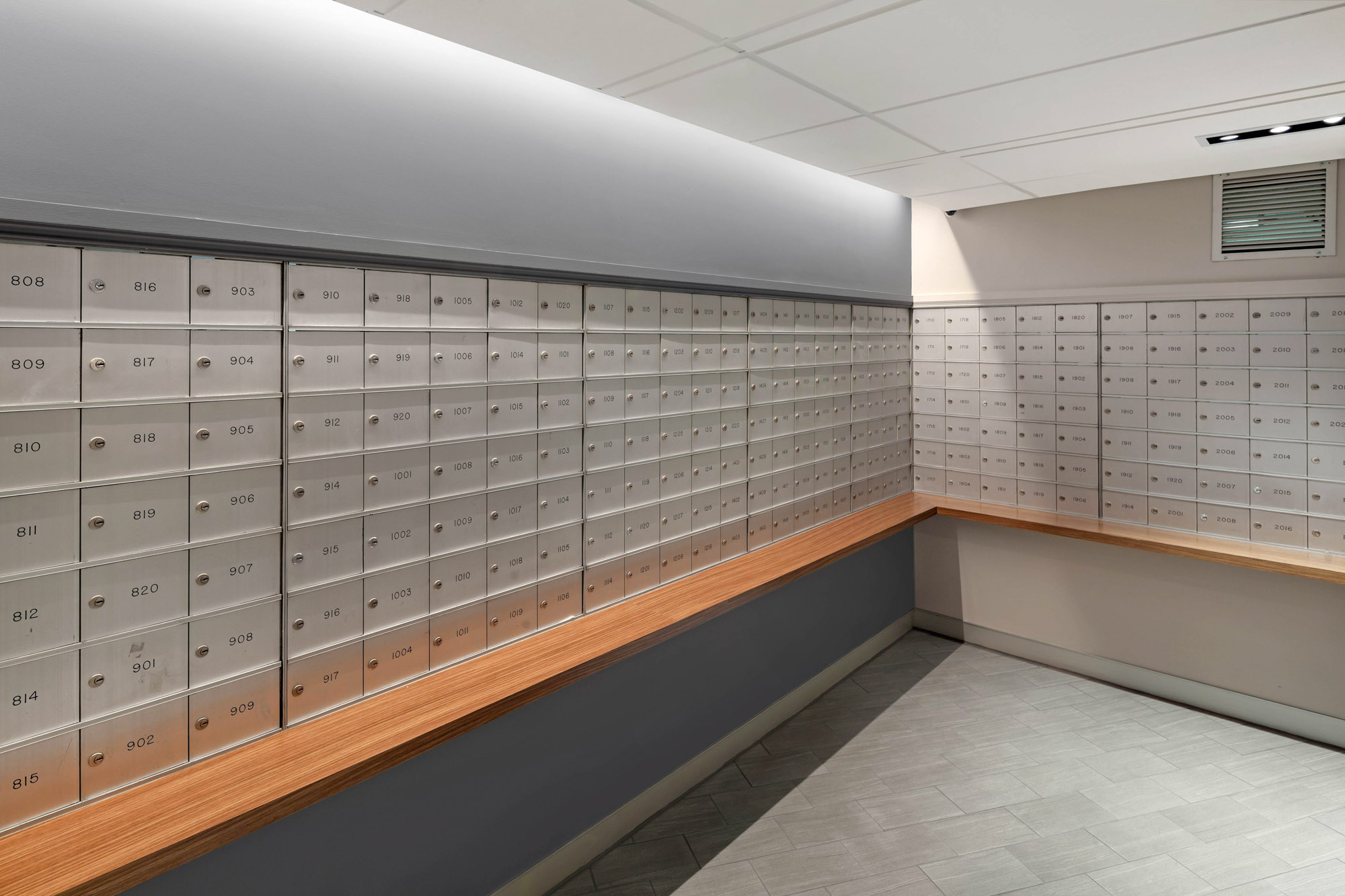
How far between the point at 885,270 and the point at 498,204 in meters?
2.33

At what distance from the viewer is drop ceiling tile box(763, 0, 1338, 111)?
1452 millimetres

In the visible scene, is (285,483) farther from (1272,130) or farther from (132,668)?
(1272,130)

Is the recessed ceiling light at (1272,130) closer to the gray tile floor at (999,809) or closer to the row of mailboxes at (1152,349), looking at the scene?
the row of mailboxes at (1152,349)

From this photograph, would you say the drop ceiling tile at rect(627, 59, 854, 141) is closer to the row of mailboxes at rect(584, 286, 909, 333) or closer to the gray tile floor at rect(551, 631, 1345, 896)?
the row of mailboxes at rect(584, 286, 909, 333)

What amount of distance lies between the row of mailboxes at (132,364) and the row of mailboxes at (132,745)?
22.4 inches

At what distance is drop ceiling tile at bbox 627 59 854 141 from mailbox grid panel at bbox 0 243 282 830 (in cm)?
116

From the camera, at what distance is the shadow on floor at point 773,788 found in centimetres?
207

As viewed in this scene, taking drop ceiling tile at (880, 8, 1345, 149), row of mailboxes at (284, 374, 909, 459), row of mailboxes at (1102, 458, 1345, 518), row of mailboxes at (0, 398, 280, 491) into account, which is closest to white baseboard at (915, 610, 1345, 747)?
row of mailboxes at (1102, 458, 1345, 518)

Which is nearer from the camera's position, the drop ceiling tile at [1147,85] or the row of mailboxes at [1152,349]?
the drop ceiling tile at [1147,85]

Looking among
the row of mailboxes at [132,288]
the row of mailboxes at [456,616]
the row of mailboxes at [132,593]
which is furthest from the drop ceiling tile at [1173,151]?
the row of mailboxes at [132,593]

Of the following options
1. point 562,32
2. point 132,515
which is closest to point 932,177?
point 562,32

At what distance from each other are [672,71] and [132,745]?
1.86 metres

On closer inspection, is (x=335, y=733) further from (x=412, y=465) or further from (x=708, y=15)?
(x=708, y=15)

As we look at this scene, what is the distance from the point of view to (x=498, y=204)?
1786mm
